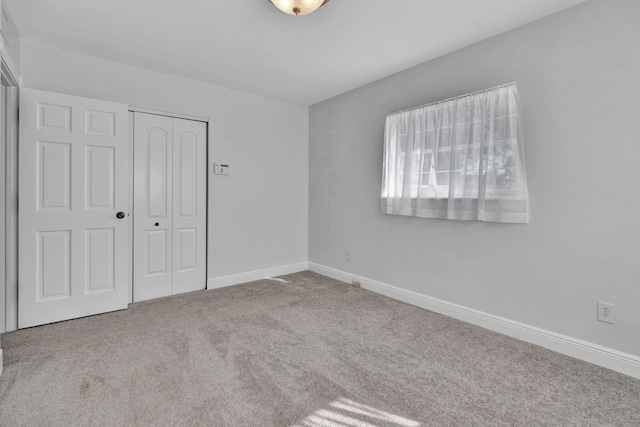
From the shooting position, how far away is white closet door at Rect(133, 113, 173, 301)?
3.37 metres

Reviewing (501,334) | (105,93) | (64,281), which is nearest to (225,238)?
(64,281)

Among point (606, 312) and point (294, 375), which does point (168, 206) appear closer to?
point (294, 375)

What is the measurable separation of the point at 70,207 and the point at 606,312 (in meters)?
4.43

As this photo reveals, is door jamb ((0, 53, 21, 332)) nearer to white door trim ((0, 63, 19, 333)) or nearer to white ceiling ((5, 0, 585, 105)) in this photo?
white door trim ((0, 63, 19, 333))

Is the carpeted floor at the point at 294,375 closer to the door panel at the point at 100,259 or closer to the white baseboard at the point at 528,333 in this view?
the white baseboard at the point at 528,333

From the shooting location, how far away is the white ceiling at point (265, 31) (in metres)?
2.28

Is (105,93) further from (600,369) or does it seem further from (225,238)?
(600,369)

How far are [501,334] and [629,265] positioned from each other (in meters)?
1.04

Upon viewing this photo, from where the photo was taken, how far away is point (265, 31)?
2607mm

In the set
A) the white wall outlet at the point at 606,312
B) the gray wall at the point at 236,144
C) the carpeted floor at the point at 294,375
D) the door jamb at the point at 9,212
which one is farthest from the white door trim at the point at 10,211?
the white wall outlet at the point at 606,312

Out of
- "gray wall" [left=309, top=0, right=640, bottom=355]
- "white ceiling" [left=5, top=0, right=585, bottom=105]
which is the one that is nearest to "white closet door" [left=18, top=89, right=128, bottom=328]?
"white ceiling" [left=5, top=0, right=585, bottom=105]

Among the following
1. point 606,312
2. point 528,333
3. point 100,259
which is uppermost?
point 100,259

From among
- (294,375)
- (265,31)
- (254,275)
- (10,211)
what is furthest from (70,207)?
(294,375)

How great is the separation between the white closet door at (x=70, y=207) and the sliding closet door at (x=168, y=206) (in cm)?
29
